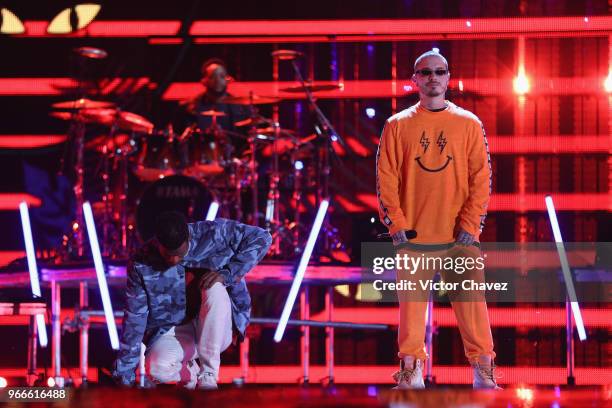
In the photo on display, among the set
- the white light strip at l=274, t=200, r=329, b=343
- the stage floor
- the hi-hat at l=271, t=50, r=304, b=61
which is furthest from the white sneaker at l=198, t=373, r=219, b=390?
the hi-hat at l=271, t=50, r=304, b=61

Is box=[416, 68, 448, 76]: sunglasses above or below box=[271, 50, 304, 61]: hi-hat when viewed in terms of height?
below

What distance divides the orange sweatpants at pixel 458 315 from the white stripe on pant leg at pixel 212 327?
31.4 inches

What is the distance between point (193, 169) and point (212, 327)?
372cm

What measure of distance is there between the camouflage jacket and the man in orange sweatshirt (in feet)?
2.20

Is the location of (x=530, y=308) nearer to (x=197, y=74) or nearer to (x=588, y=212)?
(x=588, y=212)

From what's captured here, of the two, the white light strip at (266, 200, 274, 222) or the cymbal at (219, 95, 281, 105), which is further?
the cymbal at (219, 95, 281, 105)

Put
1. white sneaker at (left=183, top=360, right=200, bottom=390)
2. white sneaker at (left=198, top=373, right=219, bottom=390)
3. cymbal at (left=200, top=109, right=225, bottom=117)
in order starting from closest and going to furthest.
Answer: white sneaker at (left=198, top=373, right=219, bottom=390) < white sneaker at (left=183, top=360, right=200, bottom=390) < cymbal at (left=200, top=109, right=225, bottom=117)

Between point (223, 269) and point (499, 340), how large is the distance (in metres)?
3.74

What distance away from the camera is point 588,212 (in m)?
8.03

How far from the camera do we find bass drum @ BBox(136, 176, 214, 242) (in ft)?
25.5

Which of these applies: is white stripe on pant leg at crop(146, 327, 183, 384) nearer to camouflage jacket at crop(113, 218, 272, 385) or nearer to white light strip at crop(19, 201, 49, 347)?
camouflage jacket at crop(113, 218, 272, 385)

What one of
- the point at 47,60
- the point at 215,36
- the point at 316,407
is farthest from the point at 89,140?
the point at 316,407

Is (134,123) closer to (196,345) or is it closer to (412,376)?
(196,345)

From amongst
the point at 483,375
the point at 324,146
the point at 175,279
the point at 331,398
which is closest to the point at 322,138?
the point at 324,146
